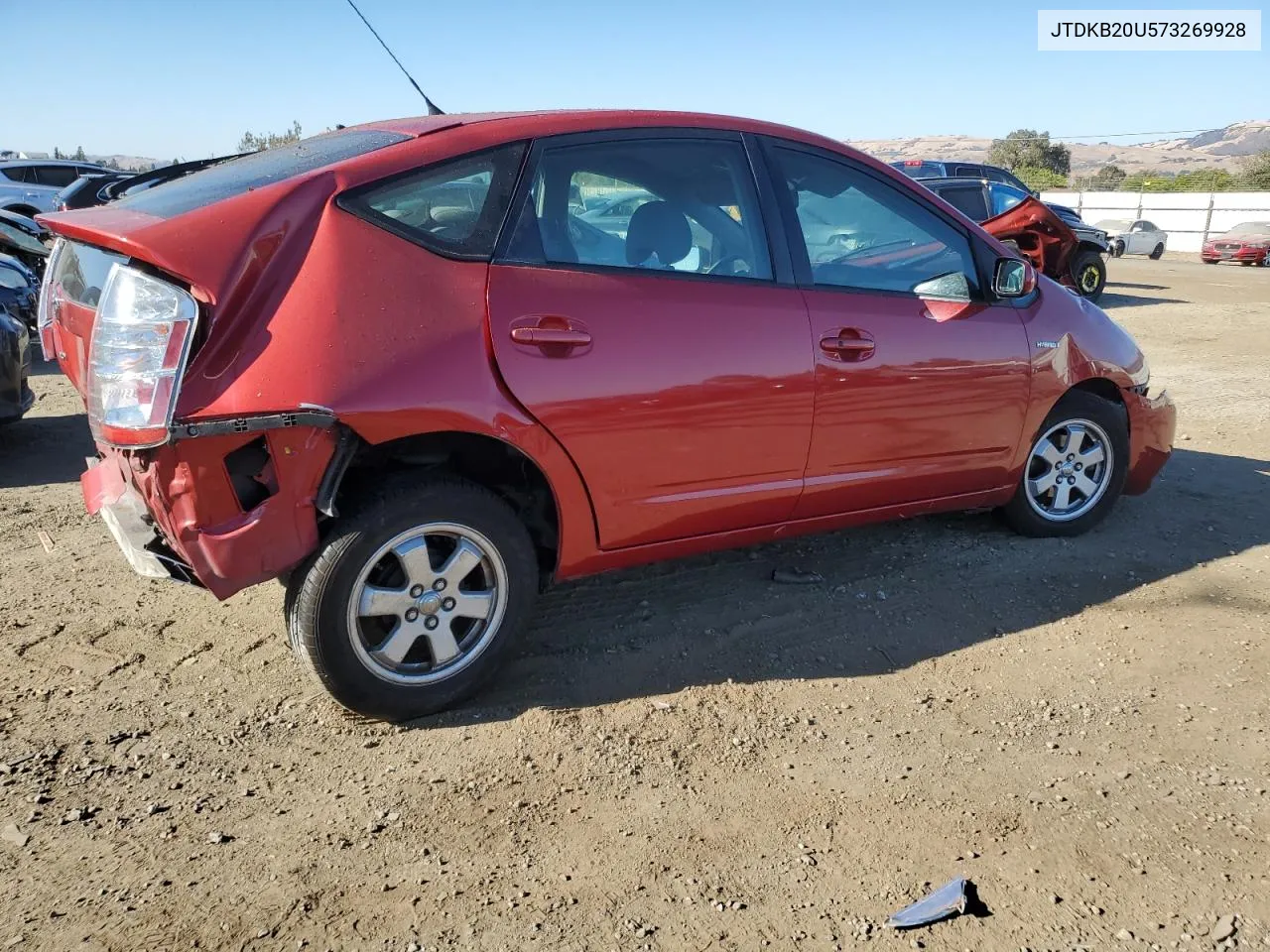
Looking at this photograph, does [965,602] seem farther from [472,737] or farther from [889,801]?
[472,737]

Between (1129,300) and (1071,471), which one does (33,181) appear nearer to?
(1129,300)

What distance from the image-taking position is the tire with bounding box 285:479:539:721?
2869mm

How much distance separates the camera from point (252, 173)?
315 cm

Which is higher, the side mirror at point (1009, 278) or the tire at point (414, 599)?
the side mirror at point (1009, 278)

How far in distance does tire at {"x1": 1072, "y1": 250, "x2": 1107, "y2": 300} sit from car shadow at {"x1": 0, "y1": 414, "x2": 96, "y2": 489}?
12.8 meters

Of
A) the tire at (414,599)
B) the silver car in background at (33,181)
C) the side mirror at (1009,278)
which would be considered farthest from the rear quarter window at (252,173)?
the silver car in background at (33,181)

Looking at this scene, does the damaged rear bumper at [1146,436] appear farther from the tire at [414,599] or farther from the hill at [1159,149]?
the hill at [1159,149]

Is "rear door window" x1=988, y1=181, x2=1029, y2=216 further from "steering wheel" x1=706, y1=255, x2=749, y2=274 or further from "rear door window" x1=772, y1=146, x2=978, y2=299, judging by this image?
"steering wheel" x1=706, y1=255, x2=749, y2=274

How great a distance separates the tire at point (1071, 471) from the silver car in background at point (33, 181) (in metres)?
17.7

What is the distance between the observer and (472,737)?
3029mm

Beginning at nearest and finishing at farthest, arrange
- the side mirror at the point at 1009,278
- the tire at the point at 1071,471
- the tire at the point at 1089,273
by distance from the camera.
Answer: the side mirror at the point at 1009,278
the tire at the point at 1071,471
the tire at the point at 1089,273

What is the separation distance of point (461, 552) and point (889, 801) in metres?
1.46

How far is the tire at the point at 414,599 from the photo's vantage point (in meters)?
2.87

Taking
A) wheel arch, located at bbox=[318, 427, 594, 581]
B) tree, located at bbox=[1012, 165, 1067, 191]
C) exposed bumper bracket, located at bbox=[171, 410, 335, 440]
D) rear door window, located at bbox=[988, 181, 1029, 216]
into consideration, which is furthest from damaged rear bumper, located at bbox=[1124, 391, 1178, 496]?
tree, located at bbox=[1012, 165, 1067, 191]
